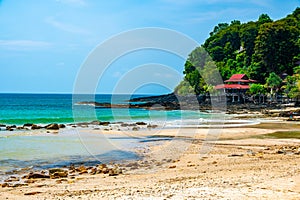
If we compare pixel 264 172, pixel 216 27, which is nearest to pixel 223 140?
pixel 264 172

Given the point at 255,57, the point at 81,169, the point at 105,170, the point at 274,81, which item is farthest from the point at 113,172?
the point at 255,57

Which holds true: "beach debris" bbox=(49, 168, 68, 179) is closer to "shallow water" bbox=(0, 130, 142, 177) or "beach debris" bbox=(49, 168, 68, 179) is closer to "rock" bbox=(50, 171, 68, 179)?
"rock" bbox=(50, 171, 68, 179)

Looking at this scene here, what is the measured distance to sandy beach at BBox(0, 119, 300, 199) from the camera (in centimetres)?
935

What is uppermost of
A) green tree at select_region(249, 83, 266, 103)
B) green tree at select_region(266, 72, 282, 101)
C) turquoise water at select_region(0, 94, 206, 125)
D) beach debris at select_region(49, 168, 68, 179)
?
green tree at select_region(266, 72, 282, 101)

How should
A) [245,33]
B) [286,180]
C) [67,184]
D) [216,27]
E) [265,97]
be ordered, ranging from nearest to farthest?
[286,180], [67,184], [265,97], [245,33], [216,27]

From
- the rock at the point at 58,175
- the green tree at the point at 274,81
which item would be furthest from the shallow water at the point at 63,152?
the green tree at the point at 274,81

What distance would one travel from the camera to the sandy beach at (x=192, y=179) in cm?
935

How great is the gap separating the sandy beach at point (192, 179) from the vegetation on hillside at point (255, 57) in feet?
142

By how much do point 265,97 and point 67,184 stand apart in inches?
2474

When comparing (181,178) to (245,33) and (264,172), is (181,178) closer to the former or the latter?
(264,172)

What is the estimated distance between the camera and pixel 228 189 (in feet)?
31.5

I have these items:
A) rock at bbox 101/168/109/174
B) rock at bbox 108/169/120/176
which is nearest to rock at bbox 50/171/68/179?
rock at bbox 101/168/109/174

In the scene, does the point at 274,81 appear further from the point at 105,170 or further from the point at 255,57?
the point at 105,170

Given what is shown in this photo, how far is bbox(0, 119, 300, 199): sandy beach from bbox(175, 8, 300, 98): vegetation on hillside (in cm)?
4337
